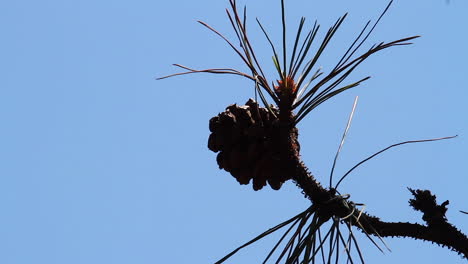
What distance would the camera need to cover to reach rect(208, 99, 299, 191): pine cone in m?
1.44

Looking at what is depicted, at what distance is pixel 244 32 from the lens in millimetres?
1449

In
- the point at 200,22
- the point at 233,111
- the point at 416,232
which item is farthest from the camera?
the point at 233,111

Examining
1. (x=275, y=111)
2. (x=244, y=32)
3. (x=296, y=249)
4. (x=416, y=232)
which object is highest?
(x=244, y=32)

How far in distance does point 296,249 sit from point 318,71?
0.49 meters

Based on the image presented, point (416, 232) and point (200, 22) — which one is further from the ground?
point (200, 22)

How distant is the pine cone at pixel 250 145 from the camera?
1.44 m

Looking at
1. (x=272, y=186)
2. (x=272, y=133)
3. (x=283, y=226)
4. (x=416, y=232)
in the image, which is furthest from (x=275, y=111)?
(x=416, y=232)

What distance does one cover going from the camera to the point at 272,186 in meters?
1.48

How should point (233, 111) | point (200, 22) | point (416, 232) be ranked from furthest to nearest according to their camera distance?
point (233, 111) → point (200, 22) → point (416, 232)

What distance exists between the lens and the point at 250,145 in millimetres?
1438

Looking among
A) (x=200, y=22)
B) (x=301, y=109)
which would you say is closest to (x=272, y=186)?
(x=301, y=109)

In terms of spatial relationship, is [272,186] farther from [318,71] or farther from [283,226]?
[318,71]

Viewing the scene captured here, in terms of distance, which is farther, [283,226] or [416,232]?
[283,226]

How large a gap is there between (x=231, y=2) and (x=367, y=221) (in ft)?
2.18
